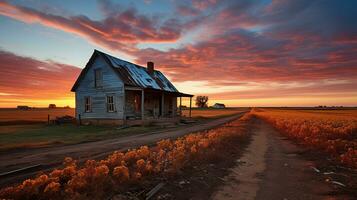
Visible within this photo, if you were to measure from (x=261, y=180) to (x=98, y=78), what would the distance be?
22.7 metres

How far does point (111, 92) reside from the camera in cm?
2405

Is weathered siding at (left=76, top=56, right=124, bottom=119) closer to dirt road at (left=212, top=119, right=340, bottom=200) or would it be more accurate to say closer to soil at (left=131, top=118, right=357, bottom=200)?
soil at (left=131, top=118, right=357, bottom=200)

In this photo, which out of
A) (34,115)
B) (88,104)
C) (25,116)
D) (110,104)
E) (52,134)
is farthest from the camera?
(34,115)

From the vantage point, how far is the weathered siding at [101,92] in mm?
23547

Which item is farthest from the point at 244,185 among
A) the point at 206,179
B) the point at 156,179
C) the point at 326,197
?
the point at 156,179

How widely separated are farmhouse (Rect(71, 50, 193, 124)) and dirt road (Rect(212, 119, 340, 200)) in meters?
16.0

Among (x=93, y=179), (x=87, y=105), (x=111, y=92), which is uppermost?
(x=111, y=92)

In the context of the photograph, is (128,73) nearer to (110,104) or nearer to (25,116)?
(110,104)

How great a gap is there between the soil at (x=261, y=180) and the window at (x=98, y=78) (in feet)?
64.6

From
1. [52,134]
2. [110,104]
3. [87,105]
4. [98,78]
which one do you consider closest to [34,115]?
[87,105]

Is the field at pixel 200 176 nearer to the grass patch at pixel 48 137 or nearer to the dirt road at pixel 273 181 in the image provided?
the dirt road at pixel 273 181

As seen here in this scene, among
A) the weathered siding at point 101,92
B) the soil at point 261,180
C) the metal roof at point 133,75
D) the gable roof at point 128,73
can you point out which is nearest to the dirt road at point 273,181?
the soil at point 261,180

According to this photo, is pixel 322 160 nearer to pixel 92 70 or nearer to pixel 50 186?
pixel 50 186

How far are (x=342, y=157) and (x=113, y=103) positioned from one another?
20616 mm
